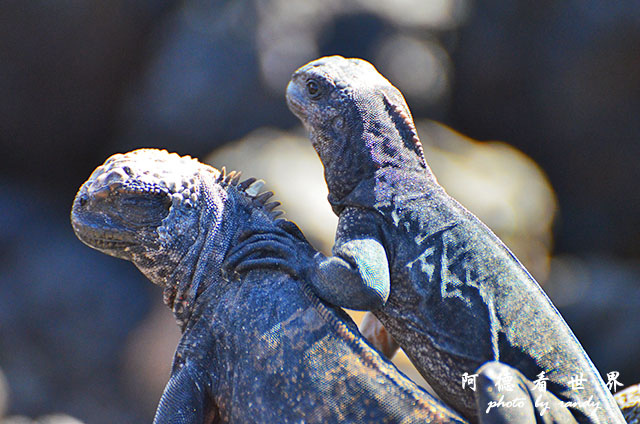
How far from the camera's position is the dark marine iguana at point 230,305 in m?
Answer: 2.46

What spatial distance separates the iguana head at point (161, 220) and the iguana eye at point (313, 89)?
813 mm

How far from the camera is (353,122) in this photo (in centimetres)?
331

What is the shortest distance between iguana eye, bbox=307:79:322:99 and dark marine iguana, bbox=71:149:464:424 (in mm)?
673

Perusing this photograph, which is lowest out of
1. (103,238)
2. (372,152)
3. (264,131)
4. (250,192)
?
(264,131)

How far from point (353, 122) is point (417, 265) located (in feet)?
2.56

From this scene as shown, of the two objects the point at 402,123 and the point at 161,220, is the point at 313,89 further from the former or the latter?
the point at 161,220

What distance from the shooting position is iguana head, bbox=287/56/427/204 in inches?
130

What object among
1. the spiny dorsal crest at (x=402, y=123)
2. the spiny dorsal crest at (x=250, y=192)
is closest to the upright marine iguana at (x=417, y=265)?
the spiny dorsal crest at (x=402, y=123)

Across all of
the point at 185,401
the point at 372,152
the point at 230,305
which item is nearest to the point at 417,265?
the point at 372,152

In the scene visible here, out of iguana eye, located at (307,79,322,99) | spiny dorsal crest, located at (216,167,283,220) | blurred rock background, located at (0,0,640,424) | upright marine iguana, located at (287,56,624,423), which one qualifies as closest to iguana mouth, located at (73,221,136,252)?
spiny dorsal crest, located at (216,167,283,220)

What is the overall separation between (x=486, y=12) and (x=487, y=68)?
0.92m

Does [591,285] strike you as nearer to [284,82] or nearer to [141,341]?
[284,82]

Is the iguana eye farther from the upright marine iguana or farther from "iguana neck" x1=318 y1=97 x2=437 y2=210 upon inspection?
"iguana neck" x1=318 y1=97 x2=437 y2=210

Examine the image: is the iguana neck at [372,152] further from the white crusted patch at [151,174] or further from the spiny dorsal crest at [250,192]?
the white crusted patch at [151,174]
